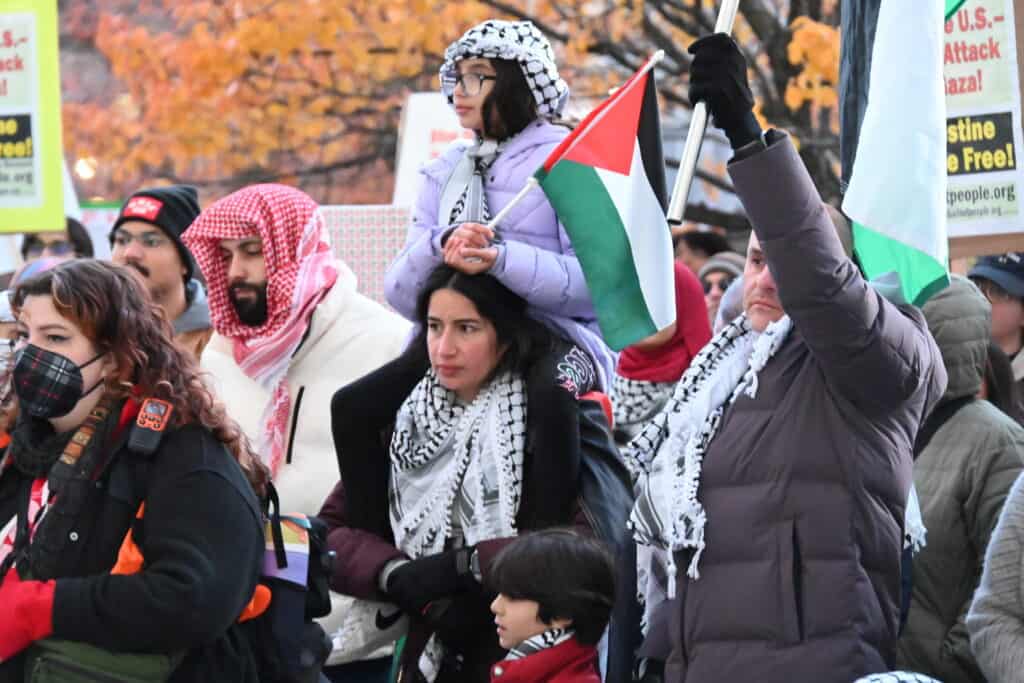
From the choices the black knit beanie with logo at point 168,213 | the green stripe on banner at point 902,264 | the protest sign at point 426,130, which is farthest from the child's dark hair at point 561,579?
the protest sign at point 426,130

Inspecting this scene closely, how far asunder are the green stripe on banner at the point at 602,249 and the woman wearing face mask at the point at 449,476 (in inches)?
13.0

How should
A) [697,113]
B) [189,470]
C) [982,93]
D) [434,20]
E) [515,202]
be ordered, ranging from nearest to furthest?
1. [697,113]
2. [189,470]
3. [515,202]
4. [982,93]
5. [434,20]

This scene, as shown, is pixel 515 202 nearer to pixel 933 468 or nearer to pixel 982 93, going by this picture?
pixel 933 468

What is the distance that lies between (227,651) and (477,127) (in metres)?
1.81

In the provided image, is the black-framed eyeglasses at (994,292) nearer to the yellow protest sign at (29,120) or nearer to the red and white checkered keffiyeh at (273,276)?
the red and white checkered keffiyeh at (273,276)

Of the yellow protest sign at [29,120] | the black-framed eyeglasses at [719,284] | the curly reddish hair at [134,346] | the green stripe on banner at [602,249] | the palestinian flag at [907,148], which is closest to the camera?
the palestinian flag at [907,148]

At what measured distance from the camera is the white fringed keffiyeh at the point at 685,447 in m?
5.21

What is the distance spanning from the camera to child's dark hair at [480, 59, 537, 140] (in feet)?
20.4

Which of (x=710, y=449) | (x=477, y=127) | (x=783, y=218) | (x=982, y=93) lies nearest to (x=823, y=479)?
(x=710, y=449)

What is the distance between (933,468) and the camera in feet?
20.6

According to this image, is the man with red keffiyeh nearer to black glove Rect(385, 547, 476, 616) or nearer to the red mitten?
black glove Rect(385, 547, 476, 616)

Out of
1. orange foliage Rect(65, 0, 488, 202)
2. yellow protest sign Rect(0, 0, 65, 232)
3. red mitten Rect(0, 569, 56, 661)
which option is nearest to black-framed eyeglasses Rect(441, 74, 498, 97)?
red mitten Rect(0, 569, 56, 661)

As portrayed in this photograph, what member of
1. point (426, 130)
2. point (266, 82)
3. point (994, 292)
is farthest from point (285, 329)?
point (266, 82)

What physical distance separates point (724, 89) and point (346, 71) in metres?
14.3
